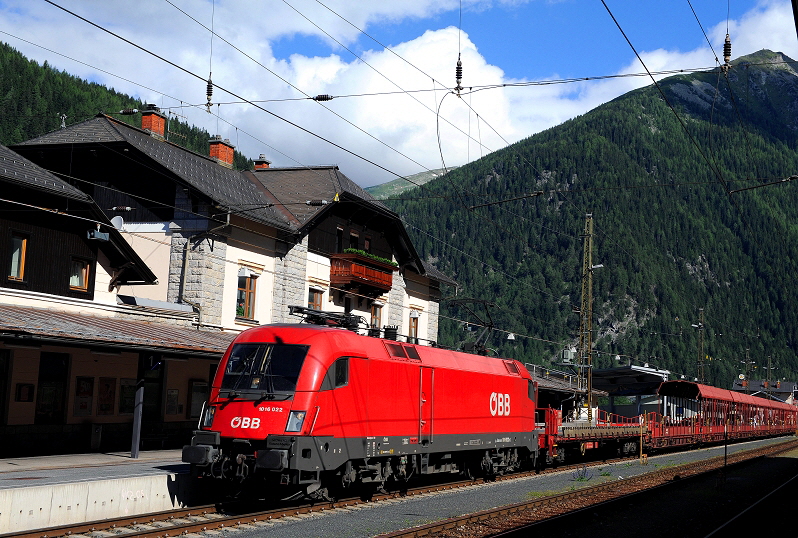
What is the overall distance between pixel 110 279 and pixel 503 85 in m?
14.8

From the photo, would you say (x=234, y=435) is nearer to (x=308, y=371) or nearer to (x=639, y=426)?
(x=308, y=371)

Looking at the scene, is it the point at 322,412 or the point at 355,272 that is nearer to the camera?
the point at 322,412

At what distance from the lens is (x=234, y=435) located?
1543 cm

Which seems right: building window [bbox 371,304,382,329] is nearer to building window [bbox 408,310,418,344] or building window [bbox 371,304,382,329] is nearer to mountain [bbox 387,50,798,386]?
building window [bbox 408,310,418,344]

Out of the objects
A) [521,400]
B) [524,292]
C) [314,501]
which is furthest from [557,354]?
[314,501]

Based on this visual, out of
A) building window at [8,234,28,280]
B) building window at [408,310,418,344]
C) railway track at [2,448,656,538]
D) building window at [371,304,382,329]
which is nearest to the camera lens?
railway track at [2,448,656,538]

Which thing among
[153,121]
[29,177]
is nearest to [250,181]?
[153,121]

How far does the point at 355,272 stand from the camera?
1438 inches

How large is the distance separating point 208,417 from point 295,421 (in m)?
1.99

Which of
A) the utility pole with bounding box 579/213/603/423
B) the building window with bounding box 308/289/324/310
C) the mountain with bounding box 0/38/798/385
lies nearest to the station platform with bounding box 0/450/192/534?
the building window with bounding box 308/289/324/310

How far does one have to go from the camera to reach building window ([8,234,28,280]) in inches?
938

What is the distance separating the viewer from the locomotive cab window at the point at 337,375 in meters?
15.9

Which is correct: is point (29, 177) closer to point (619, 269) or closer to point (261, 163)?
point (261, 163)

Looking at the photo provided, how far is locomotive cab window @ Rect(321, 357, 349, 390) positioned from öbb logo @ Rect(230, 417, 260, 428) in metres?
1.39
